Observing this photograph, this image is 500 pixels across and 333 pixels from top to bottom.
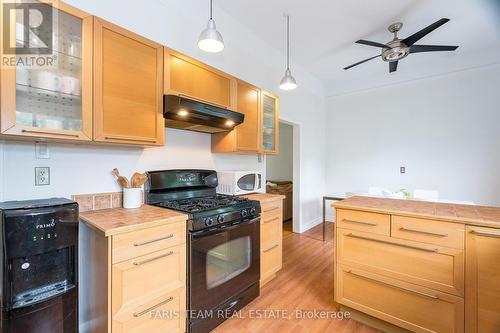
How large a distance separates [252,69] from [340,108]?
2698mm

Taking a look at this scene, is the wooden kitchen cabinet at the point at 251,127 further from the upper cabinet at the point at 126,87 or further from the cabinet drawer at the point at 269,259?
the cabinet drawer at the point at 269,259

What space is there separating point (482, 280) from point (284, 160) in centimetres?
422

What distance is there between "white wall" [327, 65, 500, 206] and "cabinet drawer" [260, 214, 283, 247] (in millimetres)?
2983

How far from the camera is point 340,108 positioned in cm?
499

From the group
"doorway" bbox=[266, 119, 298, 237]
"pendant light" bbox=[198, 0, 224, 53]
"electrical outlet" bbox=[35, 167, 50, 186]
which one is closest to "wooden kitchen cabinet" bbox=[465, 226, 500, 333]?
"pendant light" bbox=[198, 0, 224, 53]

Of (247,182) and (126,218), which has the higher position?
(247,182)

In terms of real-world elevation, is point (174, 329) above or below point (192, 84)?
below

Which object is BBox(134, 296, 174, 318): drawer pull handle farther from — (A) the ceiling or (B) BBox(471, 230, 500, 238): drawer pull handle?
(A) the ceiling

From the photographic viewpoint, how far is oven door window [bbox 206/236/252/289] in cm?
171

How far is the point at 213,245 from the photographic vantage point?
170 cm

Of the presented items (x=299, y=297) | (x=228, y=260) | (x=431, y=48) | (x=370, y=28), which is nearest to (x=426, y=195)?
(x=431, y=48)

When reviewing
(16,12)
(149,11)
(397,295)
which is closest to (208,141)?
(149,11)

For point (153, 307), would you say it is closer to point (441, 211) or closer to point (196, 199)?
point (196, 199)

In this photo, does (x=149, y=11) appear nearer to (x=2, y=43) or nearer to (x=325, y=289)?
(x=2, y=43)
